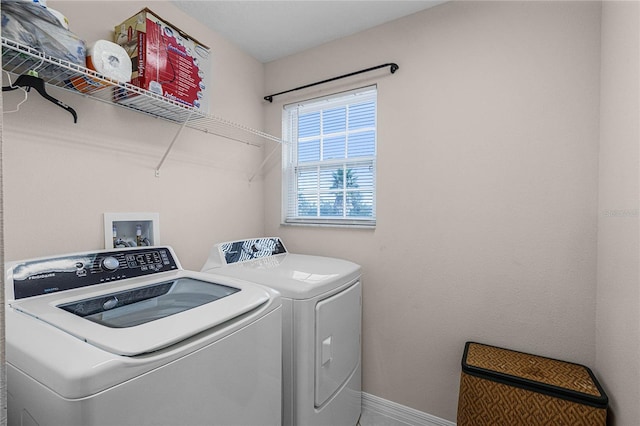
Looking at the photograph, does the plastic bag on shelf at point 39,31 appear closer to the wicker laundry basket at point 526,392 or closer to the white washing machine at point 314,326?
the white washing machine at point 314,326

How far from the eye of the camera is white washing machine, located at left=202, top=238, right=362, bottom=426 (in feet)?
5.01

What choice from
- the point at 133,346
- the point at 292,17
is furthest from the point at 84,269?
the point at 292,17

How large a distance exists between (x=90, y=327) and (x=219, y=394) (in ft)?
1.43

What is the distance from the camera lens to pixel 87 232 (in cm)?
159

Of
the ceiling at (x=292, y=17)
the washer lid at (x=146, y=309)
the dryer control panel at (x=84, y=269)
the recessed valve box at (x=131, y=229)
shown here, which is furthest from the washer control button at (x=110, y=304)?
the ceiling at (x=292, y=17)

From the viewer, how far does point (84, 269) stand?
1.36m

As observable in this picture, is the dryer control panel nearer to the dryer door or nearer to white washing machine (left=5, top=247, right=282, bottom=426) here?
white washing machine (left=5, top=247, right=282, bottom=426)

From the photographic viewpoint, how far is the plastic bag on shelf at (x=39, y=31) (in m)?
1.12

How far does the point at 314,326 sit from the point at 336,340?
0.28 metres

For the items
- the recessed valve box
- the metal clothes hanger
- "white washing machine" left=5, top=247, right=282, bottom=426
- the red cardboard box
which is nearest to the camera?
"white washing machine" left=5, top=247, right=282, bottom=426

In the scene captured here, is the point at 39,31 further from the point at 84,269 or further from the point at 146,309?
the point at 146,309

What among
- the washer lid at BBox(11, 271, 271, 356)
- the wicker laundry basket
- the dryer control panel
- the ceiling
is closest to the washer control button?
the washer lid at BBox(11, 271, 271, 356)

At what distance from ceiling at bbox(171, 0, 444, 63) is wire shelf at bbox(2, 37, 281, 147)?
718 millimetres

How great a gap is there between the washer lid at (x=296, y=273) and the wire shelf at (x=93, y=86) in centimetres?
93
